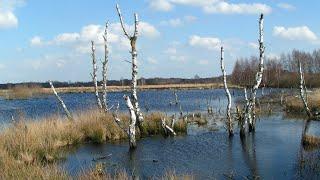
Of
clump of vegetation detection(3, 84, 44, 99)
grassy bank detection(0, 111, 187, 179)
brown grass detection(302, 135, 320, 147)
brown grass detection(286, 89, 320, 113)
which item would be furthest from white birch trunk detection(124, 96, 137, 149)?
clump of vegetation detection(3, 84, 44, 99)

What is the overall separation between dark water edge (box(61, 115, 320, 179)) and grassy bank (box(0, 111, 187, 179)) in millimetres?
923

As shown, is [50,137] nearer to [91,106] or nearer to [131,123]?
[131,123]

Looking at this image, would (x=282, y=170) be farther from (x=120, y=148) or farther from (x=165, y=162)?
(x=120, y=148)

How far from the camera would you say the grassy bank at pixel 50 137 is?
571 inches

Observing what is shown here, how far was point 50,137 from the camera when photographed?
22750mm

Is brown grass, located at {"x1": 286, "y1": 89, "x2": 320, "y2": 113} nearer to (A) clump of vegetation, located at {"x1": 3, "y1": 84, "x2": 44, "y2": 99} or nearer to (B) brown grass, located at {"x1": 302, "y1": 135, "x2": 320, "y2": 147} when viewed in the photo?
(B) brown grass, located at {"x1": 302, "y1": 135, "x2": 320, "y2": 147}

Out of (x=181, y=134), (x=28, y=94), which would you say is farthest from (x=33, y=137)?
(x=28, y=94)

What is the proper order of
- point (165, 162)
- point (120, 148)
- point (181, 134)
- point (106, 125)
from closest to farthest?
point (165, 162)
point (120, 148)
point (106, 125)
point (181, 134)

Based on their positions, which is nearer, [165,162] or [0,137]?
[165,162]

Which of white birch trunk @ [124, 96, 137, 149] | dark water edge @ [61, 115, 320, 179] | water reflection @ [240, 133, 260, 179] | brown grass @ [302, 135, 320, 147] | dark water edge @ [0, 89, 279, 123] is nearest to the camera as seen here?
dark water edge @ [61, 115, 320, 179]

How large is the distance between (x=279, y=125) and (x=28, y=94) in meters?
81.4

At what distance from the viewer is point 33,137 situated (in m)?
21.0

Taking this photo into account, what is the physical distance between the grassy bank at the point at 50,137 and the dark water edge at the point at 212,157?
923mm

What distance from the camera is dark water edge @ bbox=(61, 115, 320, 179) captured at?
56.5 ft
